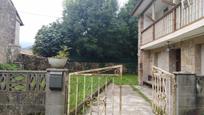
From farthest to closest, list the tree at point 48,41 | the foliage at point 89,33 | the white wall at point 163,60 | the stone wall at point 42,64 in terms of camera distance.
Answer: the foliage at point 89,33 < the tree at point 48,41 < the stone wall at point 42,64 < the white wall at point 163,60

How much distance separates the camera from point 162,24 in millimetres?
12102

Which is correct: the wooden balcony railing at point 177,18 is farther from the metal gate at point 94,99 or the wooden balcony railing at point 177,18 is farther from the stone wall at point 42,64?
the stone wall at point 42,64

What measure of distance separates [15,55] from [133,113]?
48.1 ft

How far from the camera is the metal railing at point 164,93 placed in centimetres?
676

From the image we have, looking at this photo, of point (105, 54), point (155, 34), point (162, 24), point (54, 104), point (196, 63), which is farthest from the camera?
point (105, 54)

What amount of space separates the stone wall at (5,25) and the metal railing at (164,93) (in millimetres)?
12742

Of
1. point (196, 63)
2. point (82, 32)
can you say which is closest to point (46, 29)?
point (82, 32)

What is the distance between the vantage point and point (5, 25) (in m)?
19.4

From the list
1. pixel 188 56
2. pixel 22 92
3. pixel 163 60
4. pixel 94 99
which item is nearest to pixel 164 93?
pixel 94 99

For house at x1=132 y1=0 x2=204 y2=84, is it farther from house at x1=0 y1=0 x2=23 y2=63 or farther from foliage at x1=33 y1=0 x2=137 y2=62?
foliage at x1=33 y1=0 x2=137 y2=62

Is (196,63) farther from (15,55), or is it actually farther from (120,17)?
(120,17)

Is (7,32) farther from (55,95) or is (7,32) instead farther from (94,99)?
(55,95)

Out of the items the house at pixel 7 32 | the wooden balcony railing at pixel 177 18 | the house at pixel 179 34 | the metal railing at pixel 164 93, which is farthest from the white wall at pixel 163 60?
the house at pixel 7 32

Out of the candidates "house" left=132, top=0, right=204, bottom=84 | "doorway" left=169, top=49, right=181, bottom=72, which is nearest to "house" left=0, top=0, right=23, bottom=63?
"house" left=132, top=0, right=204, bottom=84
